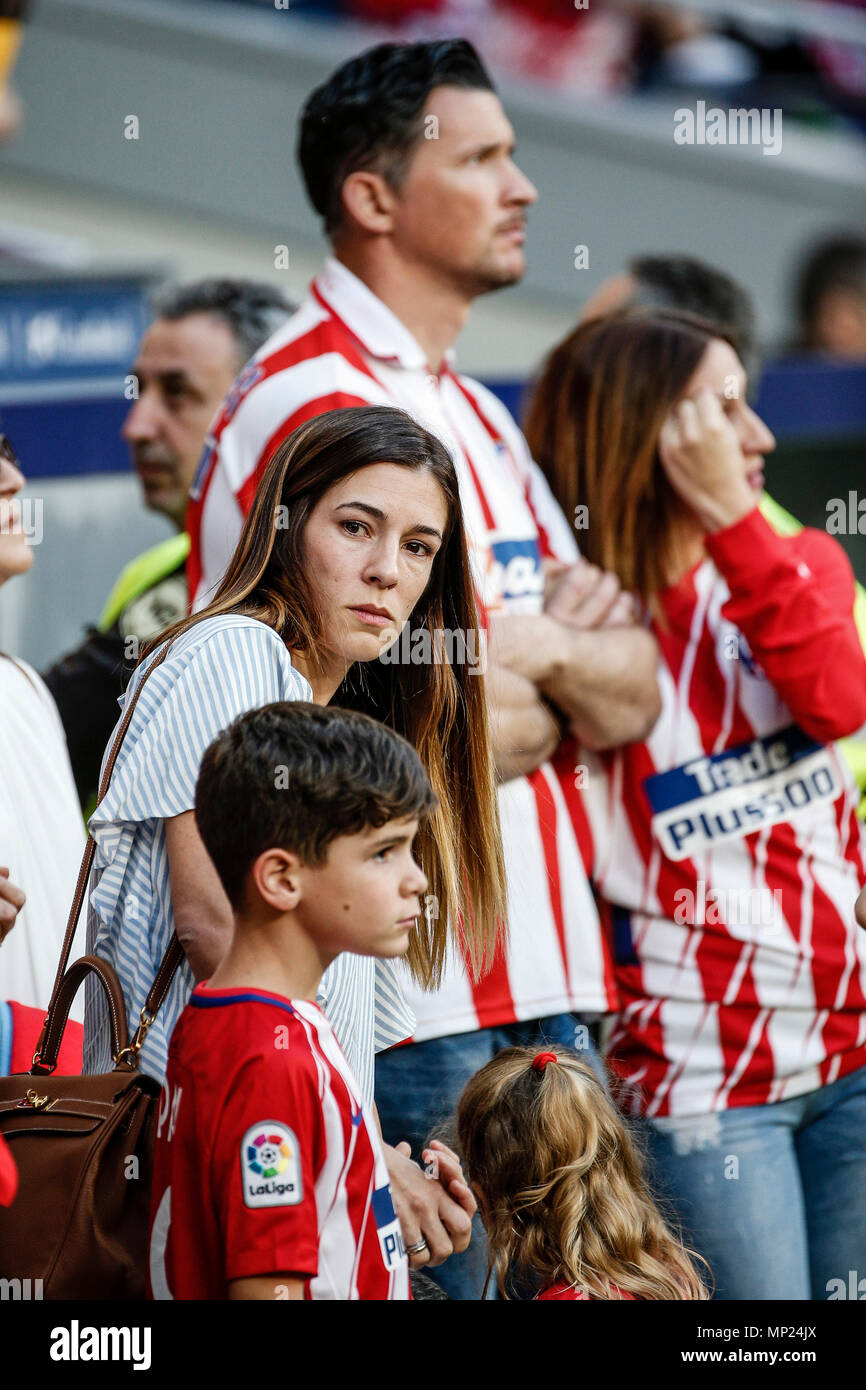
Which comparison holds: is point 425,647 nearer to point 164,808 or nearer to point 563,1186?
point 164,808

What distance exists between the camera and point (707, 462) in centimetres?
289

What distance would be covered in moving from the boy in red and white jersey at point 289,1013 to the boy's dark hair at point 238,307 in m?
2.16

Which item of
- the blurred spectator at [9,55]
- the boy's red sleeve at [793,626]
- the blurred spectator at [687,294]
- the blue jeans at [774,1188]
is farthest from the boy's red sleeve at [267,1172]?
the blurred spectator at [9,55]

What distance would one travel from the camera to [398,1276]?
189cm

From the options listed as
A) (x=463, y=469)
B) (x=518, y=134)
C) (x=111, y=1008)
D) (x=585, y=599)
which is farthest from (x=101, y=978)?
(x=518, y=134)

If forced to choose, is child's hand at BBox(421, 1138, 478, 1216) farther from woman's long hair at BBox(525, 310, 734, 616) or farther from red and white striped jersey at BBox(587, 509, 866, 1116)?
woman's long hair at BBox(525, 310, 734, 616)

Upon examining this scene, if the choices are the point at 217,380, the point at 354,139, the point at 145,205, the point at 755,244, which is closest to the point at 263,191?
the point at 145,205

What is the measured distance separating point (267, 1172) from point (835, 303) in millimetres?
6172

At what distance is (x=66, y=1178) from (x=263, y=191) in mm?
7586

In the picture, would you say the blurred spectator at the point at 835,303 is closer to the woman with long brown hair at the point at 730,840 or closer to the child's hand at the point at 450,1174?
the woman with long brown hair at the point at 730,840

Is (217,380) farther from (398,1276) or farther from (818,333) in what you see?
(818,333)

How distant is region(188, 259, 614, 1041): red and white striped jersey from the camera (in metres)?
2.68

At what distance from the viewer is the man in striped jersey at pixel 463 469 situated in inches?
105
